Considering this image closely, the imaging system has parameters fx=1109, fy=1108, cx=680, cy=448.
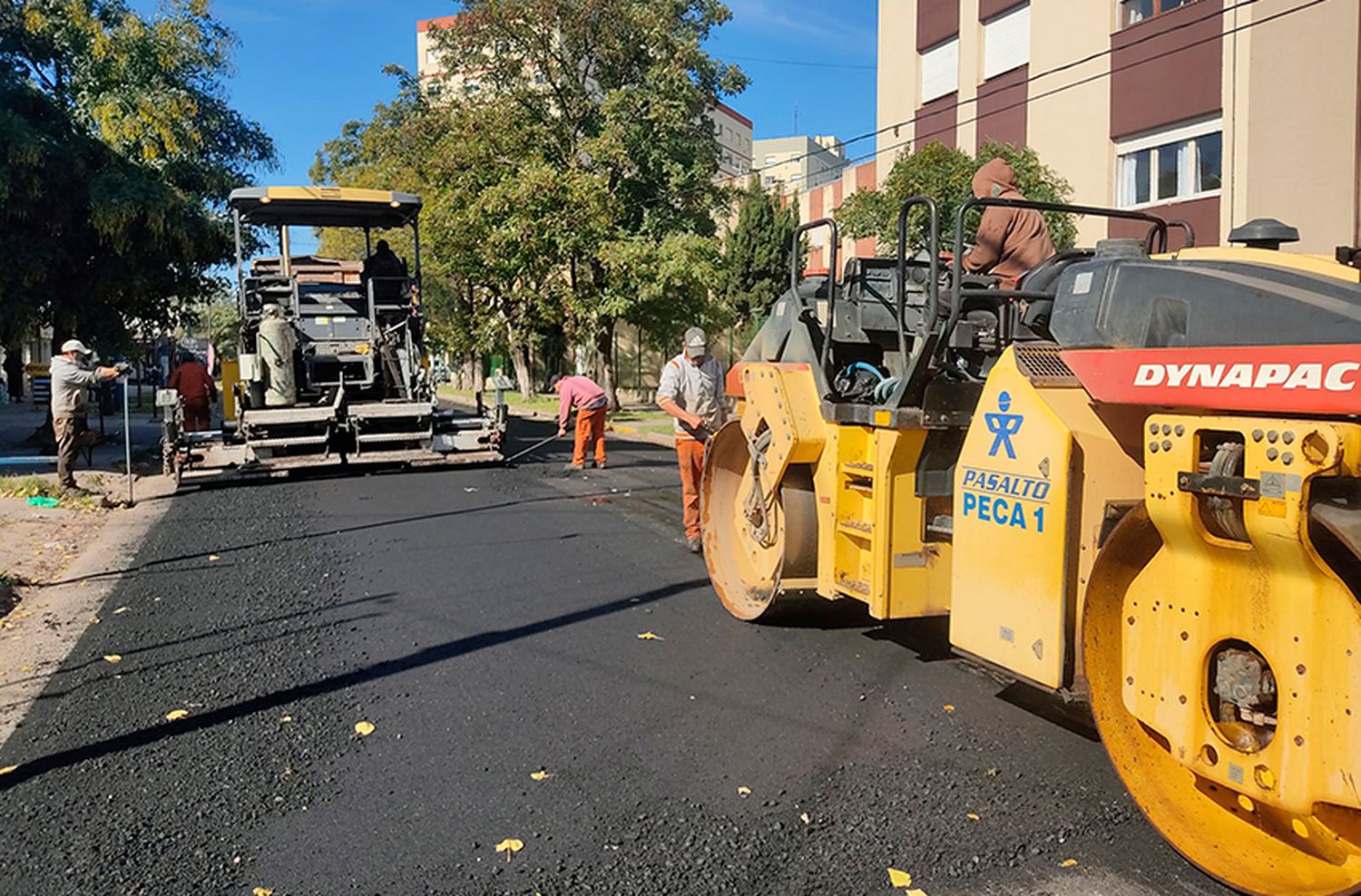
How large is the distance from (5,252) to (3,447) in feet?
16.4

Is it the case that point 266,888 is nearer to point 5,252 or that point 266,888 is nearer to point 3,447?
point 5,252

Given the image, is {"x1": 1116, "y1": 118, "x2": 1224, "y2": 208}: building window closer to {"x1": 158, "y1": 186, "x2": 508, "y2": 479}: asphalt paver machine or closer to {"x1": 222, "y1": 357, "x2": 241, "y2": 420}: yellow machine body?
{"x1": 158, "y1": 186, "x2": 508, "y2": 479}: asphalt paver machine

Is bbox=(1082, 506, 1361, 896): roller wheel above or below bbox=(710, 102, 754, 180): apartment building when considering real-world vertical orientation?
below

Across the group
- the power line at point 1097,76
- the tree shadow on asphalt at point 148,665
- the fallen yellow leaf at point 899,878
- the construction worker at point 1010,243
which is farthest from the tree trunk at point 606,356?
the fallen yellow leaf at point 899,878

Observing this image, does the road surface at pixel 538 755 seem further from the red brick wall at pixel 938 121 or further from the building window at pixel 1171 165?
the red brick wall at pixel 938 121

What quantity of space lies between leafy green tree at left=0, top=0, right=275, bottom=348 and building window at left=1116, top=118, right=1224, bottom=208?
1511 centimetres

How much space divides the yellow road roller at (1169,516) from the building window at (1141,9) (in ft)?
54.9

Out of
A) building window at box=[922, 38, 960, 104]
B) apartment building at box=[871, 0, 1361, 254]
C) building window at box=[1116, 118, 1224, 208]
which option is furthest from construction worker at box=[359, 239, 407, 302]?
building window at box=[922, 38, 960, 104]

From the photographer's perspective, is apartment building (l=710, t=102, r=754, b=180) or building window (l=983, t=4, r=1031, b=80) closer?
building window (l=983, t=4, r=1031, b=80)

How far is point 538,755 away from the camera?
4.36m

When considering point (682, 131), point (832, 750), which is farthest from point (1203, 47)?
point (832, 750)

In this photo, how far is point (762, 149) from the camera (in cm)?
8206

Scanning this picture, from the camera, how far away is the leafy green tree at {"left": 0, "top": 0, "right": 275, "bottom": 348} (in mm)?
14688

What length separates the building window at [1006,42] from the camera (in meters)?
22.1
